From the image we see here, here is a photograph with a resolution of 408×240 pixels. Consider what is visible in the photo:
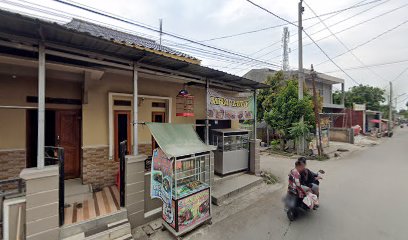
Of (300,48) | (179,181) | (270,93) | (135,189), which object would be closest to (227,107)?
(179,181)

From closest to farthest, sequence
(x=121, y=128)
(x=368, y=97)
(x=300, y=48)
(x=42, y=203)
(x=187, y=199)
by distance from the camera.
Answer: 1. (x=42, y=203)
2. (x=187, y=199)
3. (x=121, y=128)
4. (x=300, y=48)
5. (x=368, y=97)

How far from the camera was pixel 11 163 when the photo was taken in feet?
15.4

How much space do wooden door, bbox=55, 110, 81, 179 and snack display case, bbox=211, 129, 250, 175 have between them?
4562 mm

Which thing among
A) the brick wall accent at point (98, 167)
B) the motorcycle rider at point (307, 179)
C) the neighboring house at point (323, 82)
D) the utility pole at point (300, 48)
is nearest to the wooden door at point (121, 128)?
the brick wall accent at point (98, 167)

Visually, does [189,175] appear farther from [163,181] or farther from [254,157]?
[254,157]

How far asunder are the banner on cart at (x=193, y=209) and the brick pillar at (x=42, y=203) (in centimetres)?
226

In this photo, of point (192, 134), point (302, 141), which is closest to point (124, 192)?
point (192, 134)

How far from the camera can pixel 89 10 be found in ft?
15.7

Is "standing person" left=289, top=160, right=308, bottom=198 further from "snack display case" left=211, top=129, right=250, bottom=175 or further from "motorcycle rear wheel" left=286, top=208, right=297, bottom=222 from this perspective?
"snack display case" left=211, top=129, right=250, bottom=175

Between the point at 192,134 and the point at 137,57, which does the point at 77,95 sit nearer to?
the point at 137,57

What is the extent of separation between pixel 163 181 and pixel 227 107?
3428mm

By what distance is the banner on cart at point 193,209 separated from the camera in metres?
4.07

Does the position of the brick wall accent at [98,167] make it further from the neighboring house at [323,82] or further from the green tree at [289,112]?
the neighboring house at [323,82]

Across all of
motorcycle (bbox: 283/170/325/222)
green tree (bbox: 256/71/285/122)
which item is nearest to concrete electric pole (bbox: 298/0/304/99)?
green tree (bbox: 256/71/285/122)
